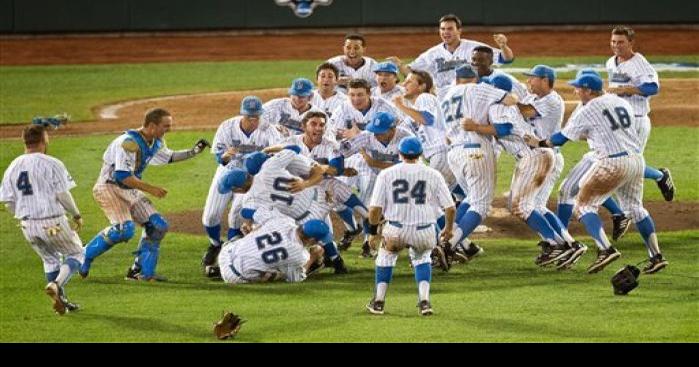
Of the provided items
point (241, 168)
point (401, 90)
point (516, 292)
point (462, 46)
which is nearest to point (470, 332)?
point (516, 292)

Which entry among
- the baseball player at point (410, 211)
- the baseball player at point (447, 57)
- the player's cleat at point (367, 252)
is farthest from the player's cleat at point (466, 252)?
the baseball player at point (447, 57)

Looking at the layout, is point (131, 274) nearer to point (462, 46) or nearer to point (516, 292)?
point (516, 292)

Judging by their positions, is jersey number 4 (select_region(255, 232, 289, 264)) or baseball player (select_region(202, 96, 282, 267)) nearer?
jersey number 4 (select_region(255, 232, 289, 264))

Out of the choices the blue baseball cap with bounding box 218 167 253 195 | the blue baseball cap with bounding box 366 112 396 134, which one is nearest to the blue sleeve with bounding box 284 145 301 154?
the blue baseball cap with bounding box 218 167 253 195

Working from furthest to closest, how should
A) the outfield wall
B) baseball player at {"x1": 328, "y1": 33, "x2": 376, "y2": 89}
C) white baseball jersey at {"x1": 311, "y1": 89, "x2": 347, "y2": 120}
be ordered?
the outfield wall → baseball player at {"x1": 328, "y1": 33, "x2": 376, "y2": 89} → white baseball jersey at {"x1": 311, "y1": 89, "x2": 347, "y2": 120}

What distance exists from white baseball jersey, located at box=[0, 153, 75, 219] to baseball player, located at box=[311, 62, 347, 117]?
3454mm

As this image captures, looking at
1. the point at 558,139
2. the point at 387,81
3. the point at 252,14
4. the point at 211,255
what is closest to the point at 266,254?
the point at 211,255

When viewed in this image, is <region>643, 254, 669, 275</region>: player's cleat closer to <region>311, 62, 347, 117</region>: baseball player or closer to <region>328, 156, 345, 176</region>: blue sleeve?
<region>328, 156, 345, 176</region>: blue sleeve

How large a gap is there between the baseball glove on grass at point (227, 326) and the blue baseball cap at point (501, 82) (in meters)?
3.55

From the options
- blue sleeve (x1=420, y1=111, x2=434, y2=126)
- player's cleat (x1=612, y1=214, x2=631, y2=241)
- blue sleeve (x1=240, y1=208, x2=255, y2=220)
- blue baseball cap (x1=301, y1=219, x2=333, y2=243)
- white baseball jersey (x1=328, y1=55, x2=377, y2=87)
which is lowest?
player's cleat (x1=612, y1=214, x2=631, y2=241)

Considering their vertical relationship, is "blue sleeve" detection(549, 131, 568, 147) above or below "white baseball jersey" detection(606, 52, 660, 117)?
below

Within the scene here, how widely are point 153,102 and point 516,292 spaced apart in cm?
1282

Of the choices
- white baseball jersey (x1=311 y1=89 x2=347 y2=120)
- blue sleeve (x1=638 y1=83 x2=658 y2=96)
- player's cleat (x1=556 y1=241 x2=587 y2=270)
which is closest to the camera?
player's cleat (x1=556 y1=241 x2=587 y2=270)

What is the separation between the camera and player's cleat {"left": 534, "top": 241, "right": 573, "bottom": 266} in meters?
11.0
